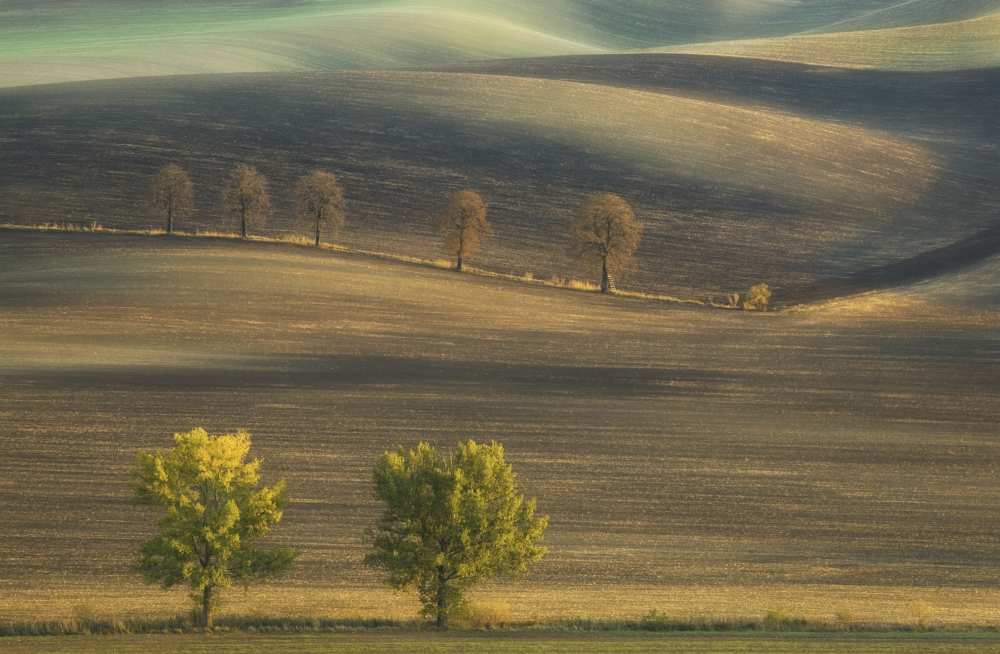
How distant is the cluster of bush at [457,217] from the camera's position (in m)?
73.9

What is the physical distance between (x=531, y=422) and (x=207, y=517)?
60.5 ft

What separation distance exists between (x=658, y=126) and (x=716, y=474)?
68.3 m

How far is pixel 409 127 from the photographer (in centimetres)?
9969

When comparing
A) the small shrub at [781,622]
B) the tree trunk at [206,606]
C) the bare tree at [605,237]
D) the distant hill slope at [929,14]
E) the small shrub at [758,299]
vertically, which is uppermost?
the distant hill slope at [929,14]

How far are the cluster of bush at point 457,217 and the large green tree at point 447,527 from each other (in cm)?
4332

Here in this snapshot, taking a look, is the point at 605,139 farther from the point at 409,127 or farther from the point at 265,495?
the point at 265,495

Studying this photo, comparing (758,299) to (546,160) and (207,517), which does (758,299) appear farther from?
(207,517)

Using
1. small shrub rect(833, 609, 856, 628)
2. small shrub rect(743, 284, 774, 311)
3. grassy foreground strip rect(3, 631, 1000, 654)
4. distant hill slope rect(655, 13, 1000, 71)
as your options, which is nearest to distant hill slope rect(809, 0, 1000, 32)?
distant hill slope rect(655, 13, 1000, 71)

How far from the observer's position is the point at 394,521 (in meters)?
28.3

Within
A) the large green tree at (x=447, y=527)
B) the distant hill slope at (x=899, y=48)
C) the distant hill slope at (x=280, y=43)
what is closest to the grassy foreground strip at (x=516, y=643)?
the large green tree at (x=447, y=527)

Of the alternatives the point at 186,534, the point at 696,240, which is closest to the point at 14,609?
the point at 186,534

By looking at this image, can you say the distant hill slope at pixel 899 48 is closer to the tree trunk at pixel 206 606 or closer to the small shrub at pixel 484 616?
the small shrub at pixel 484 616

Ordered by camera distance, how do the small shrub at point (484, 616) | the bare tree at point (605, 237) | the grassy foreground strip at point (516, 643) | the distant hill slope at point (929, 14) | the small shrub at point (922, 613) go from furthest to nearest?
1. the distant hill slope at point (929, 14)
2. the bare tree at point (605, 237)
3. the small shrub at point (484, 616)
4. the small shrub at point (922, 613)
5. the grassy foreground strip at point (516, 643)

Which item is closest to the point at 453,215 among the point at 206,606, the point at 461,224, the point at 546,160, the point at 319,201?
the point at 461,224
